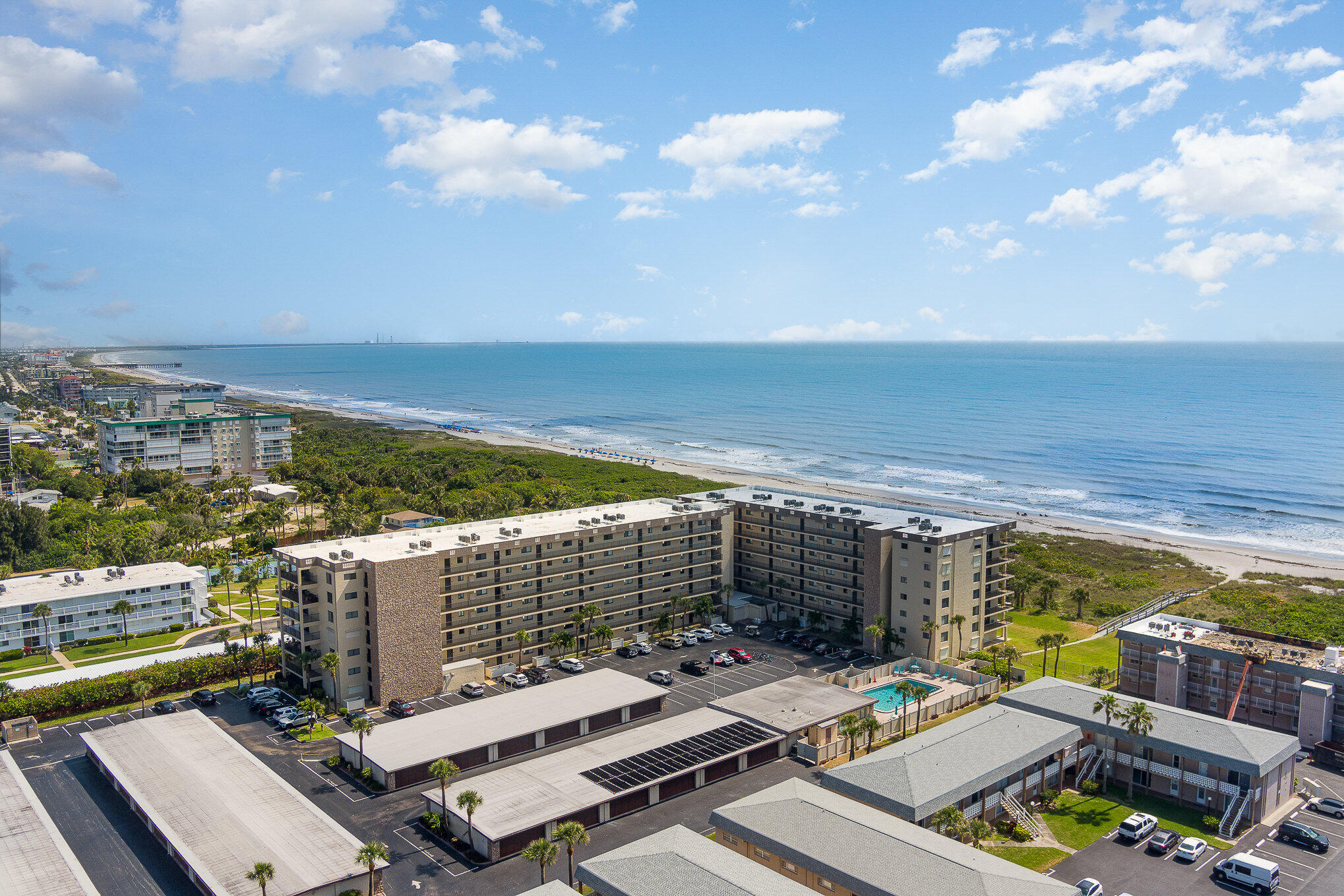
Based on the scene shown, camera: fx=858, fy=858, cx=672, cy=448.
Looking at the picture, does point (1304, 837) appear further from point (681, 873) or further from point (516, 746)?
point (516, 746)

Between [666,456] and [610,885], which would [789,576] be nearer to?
[610,885]

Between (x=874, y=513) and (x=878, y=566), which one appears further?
(x=874, y=513)

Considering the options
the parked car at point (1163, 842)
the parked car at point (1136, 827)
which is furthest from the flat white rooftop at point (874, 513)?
the parked car at point (1163, 842)

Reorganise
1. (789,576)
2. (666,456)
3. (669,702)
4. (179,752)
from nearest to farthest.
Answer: (179,752), (669,702), (789,576), (666,456)

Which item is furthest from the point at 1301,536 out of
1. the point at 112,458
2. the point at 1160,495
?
the point at 112,458

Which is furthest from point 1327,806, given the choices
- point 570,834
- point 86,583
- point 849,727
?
point 86,583

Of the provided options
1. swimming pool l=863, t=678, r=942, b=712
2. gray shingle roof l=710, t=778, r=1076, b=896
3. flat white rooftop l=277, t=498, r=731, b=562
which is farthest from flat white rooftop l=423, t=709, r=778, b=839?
flat white rooftop l=277, t=498, r=731, b=562
